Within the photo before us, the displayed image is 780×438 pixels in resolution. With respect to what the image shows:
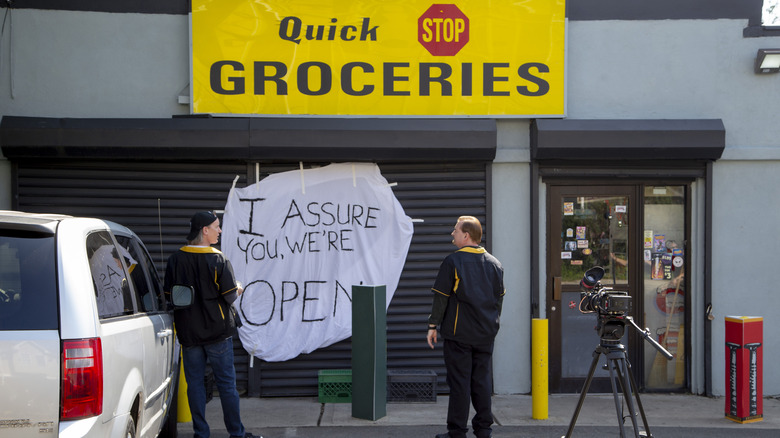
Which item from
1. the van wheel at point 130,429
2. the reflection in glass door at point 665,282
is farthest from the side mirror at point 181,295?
the reflection in glass door at point 665,282

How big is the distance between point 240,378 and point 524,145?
4070 mm

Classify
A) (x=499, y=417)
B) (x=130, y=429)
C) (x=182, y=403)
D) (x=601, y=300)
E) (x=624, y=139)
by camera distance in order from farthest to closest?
(x=624, y=139) < (x=499, y=417) < (x=182, y=403) < (x=601, y=300) < (x=130, y=429)

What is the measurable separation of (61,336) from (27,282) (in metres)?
0.34

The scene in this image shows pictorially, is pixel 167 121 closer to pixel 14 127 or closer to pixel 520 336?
pixel 14 127

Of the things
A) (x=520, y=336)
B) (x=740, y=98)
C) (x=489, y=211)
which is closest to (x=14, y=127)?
(x=489, y=211)

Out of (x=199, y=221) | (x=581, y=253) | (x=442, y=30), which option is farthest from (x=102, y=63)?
(x=581, y=253)

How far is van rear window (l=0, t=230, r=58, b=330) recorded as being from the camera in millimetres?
3262

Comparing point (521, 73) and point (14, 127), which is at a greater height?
point (521, 73)

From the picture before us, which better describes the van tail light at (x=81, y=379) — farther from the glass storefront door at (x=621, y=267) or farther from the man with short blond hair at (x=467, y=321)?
the glass storefront door at (x=621, y=267)

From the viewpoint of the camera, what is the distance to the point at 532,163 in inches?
306

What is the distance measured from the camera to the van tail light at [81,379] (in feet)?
10.6

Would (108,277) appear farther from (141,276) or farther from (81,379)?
(141,276)

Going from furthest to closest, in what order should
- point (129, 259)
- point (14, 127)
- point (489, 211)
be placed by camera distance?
point (489, 211) < point (14, 127) < point (129, 259)

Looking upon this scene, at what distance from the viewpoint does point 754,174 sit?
7.87 m
